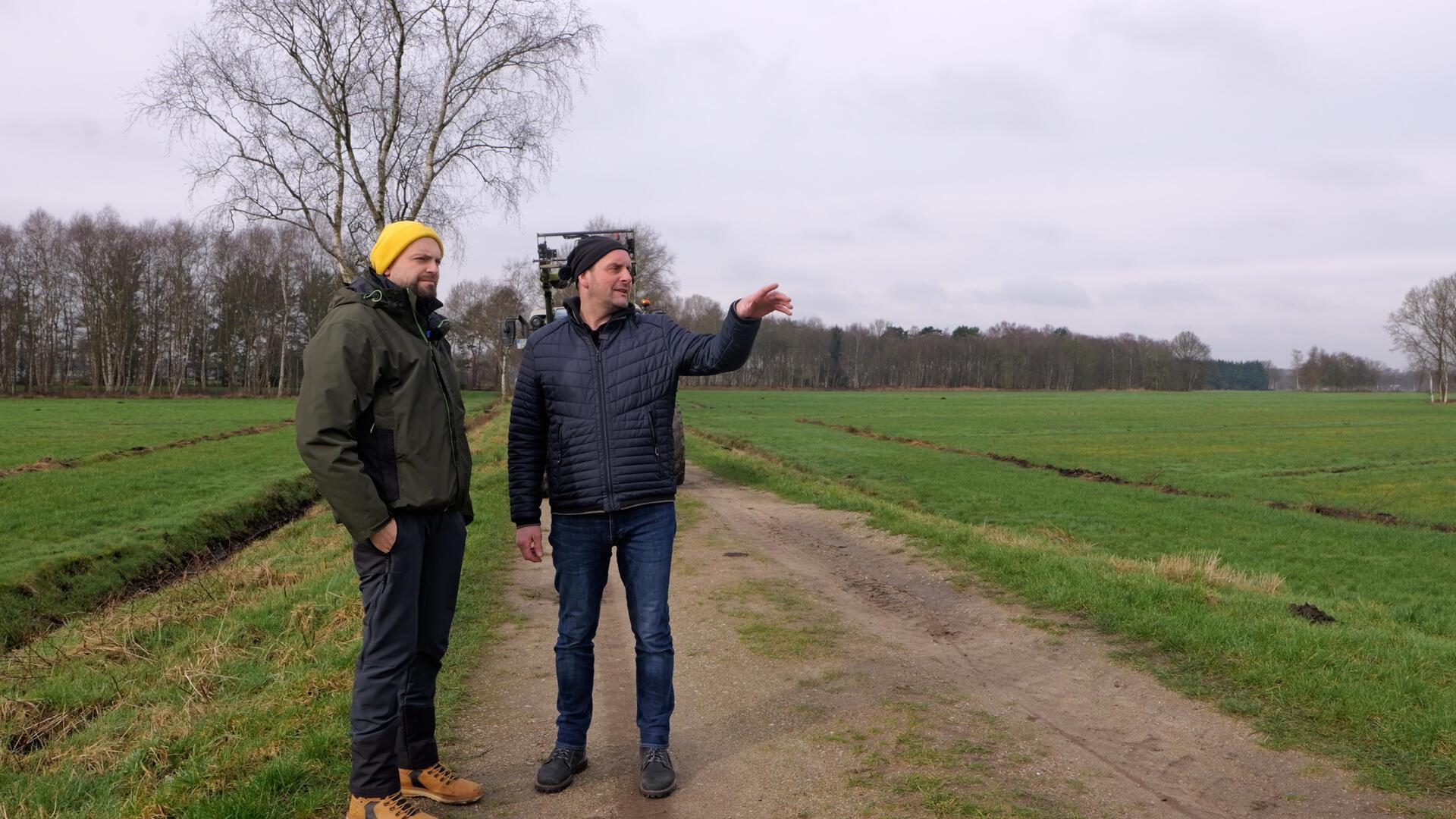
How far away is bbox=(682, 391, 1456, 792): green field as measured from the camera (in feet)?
17.3

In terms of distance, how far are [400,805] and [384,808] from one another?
0.06 m

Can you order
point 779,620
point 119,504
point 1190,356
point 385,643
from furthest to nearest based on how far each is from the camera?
point 1190,356 < point 119,504 < point 779,620 < point 385,643

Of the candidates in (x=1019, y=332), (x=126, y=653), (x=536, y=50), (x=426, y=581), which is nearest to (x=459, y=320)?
(x=536, y=50)

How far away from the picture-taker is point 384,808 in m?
3.62

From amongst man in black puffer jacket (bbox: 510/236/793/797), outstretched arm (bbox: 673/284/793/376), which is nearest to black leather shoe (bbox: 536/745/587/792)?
man in black puffer jacket (bbox: 510/236/793/797)

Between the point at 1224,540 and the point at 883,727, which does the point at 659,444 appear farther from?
the point at 1224,540

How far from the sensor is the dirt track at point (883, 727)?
3939mm

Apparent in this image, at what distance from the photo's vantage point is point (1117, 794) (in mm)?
3994

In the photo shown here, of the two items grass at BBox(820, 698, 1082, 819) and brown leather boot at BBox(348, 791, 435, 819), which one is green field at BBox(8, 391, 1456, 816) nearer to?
brown leather boot at BBox(348, 791, 435, 819)

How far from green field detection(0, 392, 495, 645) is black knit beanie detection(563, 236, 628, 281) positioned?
9.13 meters

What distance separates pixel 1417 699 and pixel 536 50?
2099cm

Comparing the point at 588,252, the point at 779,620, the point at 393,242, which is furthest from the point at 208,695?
the point at 588,252

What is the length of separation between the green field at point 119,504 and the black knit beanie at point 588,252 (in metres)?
9.13

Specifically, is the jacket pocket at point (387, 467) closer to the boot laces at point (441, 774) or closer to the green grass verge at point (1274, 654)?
the boot laces at point (441, 774)
